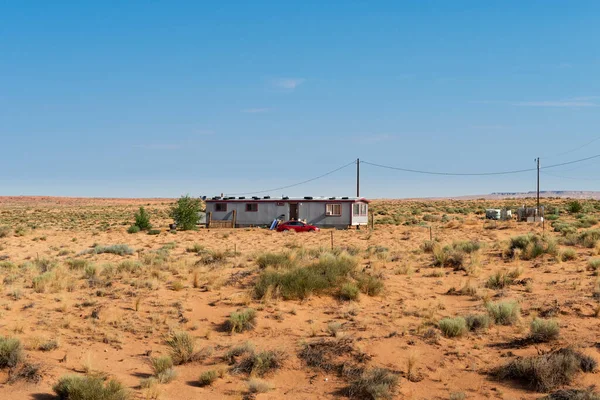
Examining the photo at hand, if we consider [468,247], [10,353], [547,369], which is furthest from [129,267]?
[547,369]

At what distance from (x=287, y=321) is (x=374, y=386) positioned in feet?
15.6

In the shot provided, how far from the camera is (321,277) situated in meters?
16.8

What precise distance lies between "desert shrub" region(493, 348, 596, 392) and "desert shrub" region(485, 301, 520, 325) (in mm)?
2548

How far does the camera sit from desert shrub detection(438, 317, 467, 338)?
41.9 feet

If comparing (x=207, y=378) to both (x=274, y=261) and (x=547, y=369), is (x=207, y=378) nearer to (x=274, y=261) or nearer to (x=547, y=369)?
(x=547, y=369)

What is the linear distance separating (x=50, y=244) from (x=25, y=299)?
17438 millimetres

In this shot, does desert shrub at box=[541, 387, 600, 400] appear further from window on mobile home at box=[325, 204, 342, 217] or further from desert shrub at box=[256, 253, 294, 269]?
window on mobile home at box=[325, 204, 342, 217]

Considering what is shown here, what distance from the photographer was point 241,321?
14.0m

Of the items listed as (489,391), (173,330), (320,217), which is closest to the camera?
(489,391)

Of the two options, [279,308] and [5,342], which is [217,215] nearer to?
[279,308]

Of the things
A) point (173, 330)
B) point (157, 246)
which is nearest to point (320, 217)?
point (157, 246)

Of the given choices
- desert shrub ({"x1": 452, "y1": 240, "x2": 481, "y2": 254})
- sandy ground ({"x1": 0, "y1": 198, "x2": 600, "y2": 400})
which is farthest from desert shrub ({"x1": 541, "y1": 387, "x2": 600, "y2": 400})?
desert shrub ({"x1": 452, "y1": 240, "x2": 481, "y2": 254})

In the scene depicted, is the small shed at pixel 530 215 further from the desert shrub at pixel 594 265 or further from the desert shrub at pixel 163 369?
the desert shrub at pixel 163 369

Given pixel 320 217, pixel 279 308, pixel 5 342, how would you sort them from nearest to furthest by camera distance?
pixel 5 342, pixel 279 308, pixel 320 217
